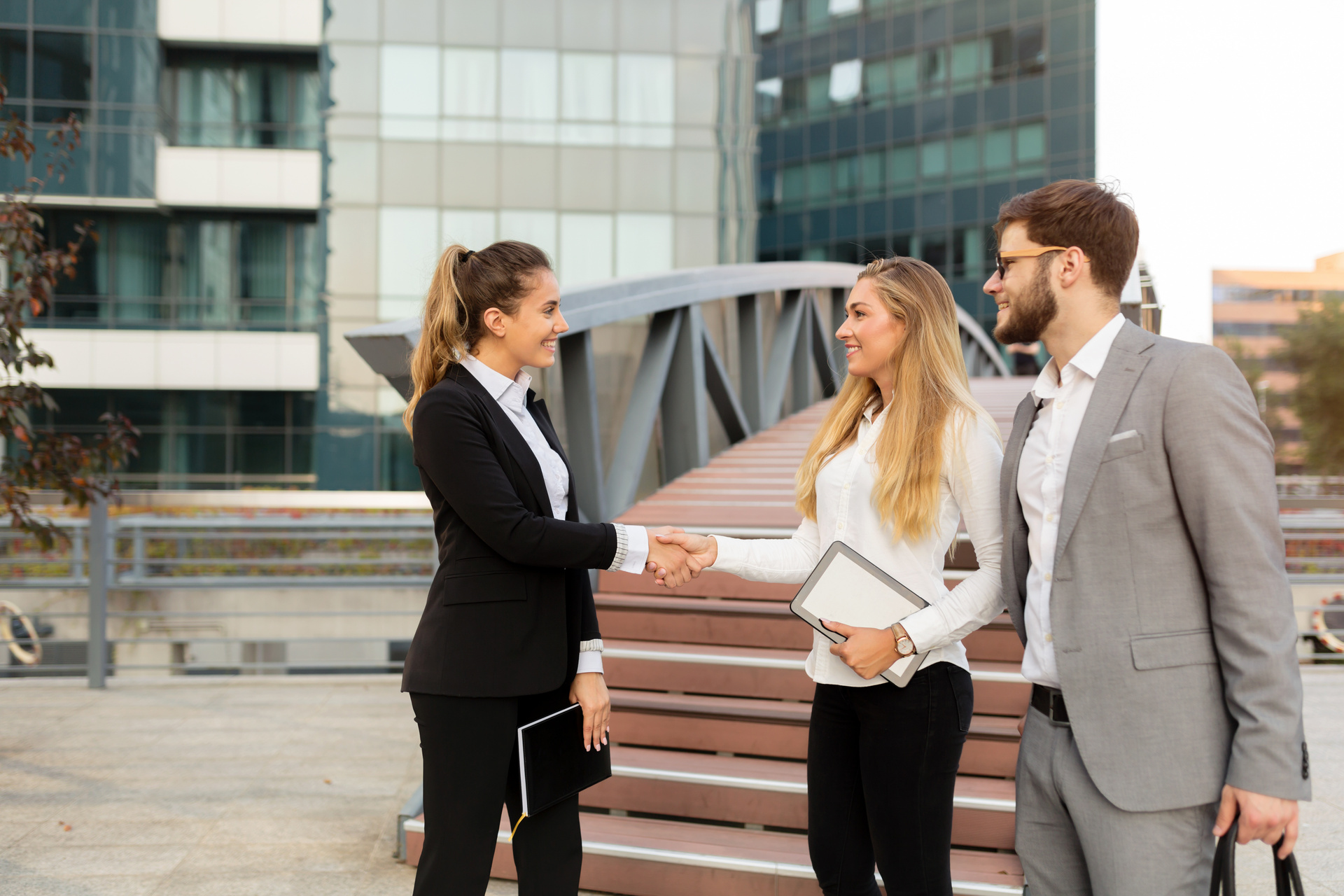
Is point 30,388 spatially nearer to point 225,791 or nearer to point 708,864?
point 225,791

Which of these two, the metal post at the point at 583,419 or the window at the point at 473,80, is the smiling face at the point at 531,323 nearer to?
the metal post at the point at 583,419

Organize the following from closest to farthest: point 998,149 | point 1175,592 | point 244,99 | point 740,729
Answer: point 1175,592 → point 740,729 → point 244,99 → point 998,149

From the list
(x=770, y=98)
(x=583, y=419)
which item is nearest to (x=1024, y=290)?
(x=583, y=419)

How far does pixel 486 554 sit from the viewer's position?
2.13 meters

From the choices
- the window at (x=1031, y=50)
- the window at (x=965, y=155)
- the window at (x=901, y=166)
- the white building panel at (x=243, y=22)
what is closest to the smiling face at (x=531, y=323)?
the white building panel at (x=243, y=22)

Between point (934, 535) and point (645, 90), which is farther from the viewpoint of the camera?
point (645, 90)

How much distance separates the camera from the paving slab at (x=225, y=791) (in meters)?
3.22

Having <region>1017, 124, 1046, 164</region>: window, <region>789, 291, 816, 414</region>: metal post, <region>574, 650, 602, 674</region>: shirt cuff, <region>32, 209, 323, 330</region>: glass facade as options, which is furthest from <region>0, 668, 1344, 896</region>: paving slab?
<region>1017, 124, 1046, 164</region>: window

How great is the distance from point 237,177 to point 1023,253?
23494mm

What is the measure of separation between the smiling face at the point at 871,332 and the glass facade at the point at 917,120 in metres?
30.1

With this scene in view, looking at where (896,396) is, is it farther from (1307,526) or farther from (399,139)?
(399,139)

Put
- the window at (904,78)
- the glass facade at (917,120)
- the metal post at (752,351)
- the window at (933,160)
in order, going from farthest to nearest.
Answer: the window at (904,78), the window at (933,160), the glass facade at (917,120), the metal post at (752,351)

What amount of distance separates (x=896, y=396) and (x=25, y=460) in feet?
13.6

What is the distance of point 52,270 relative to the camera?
4.55m
